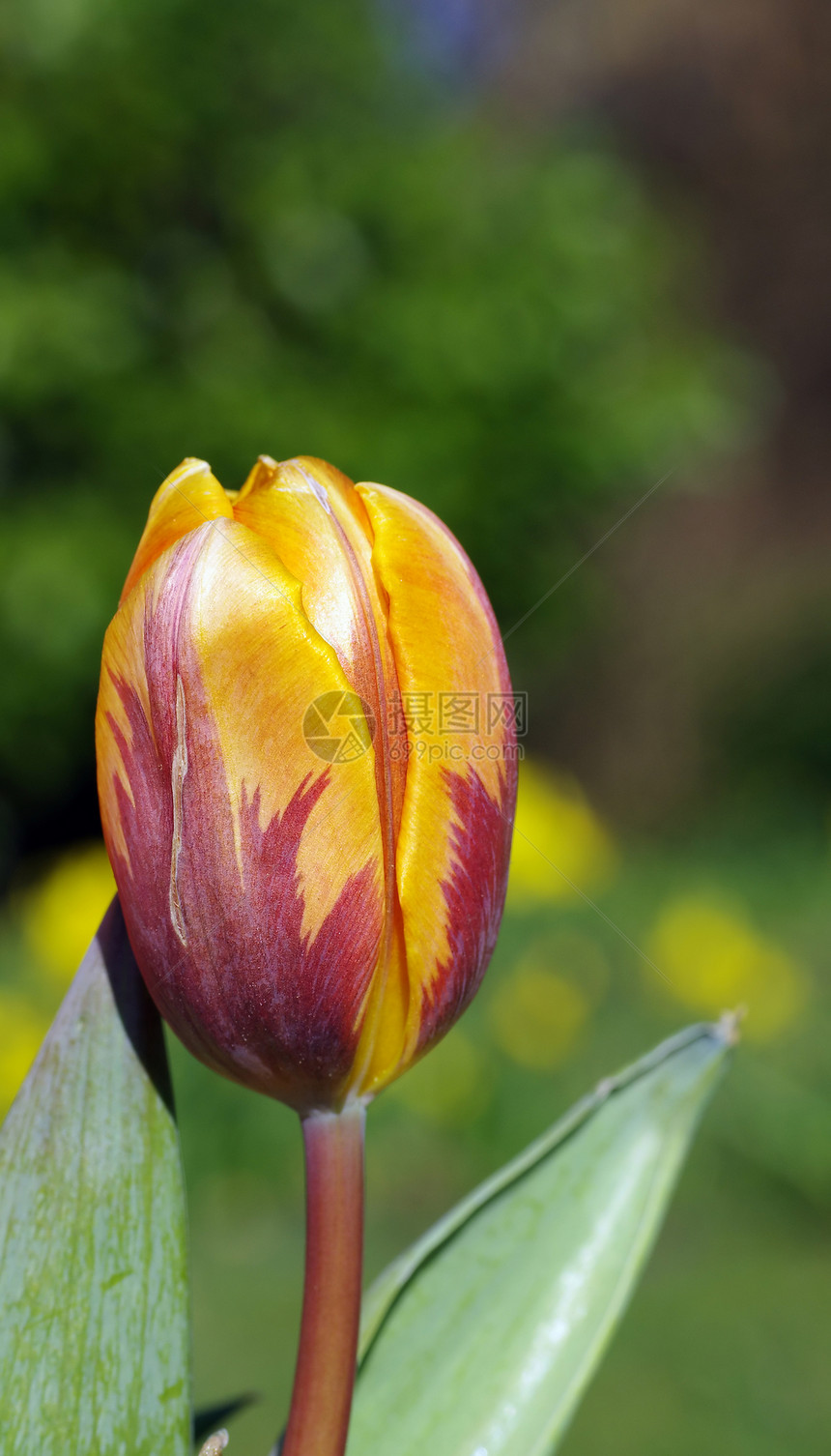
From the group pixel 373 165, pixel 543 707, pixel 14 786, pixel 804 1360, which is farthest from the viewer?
pixel 543 707

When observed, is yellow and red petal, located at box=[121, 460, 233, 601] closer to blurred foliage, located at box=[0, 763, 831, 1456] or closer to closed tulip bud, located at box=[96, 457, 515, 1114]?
closed tulip bud, located at box=[96, 457, 515, 1114]

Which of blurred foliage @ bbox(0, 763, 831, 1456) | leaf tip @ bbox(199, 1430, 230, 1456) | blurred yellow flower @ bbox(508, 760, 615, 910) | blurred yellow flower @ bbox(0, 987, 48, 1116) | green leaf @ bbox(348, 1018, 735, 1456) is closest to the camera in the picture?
leaf tip @ bbox(199, 1430, 230, 1456)

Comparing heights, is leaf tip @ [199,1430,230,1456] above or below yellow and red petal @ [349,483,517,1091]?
below

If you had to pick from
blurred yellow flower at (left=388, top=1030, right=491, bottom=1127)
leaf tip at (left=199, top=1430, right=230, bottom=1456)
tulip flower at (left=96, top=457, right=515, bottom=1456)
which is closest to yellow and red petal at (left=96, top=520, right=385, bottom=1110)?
tulip flower at (left=96, top=457, right=515, bottom=1456)

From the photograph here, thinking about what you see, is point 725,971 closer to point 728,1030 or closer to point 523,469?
point 728,1030

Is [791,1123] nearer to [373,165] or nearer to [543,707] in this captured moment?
[373,165]

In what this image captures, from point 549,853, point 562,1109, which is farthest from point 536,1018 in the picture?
point 549,853

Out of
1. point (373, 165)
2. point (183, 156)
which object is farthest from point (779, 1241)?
point (183, 156)
